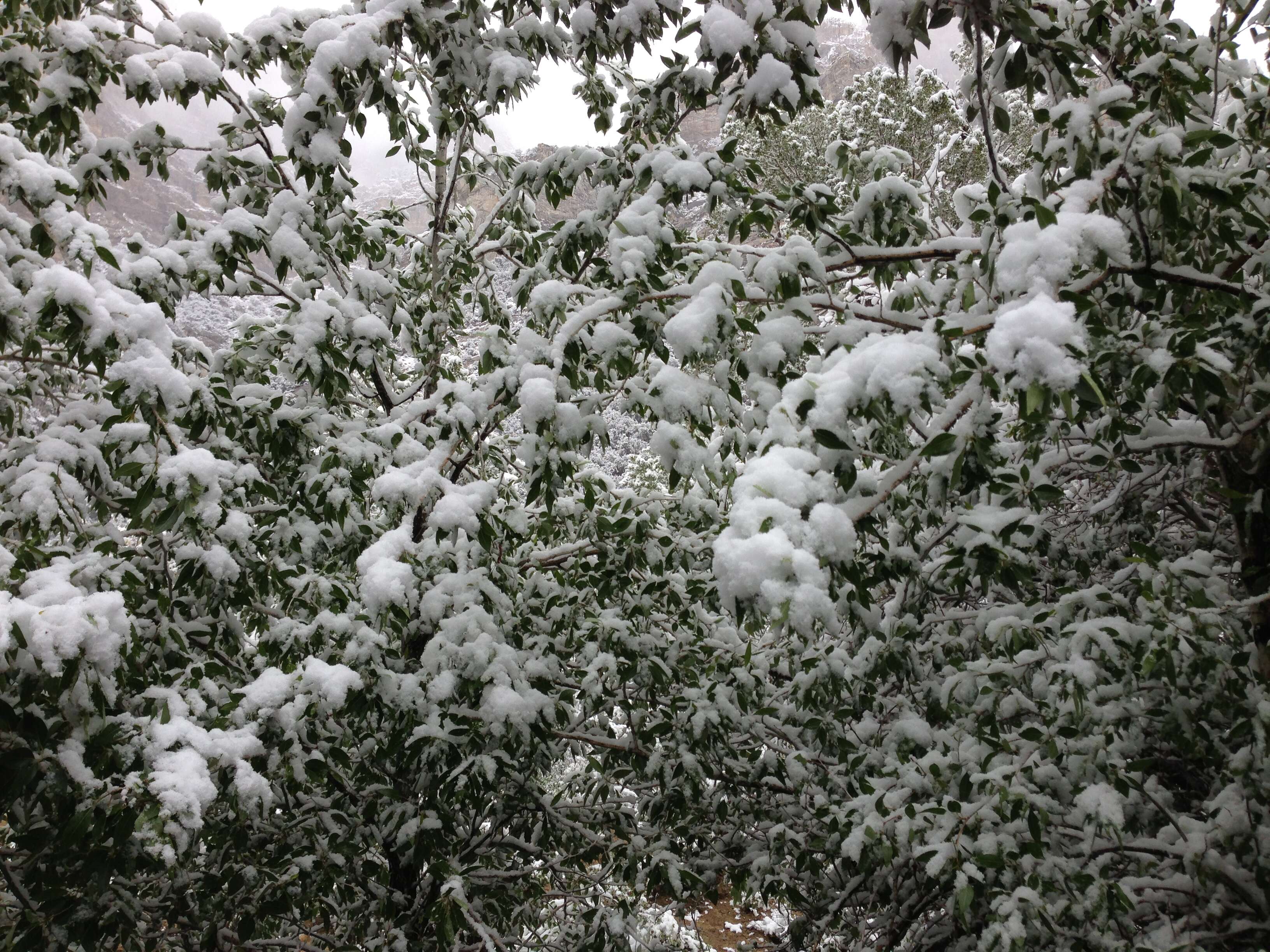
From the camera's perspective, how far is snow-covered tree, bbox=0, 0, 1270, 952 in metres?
2.07

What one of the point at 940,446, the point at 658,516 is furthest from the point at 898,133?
the point at 940,446

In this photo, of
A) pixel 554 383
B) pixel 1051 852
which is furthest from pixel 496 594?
pixel 1051 852

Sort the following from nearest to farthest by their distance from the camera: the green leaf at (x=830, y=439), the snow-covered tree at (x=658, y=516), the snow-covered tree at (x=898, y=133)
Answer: the green leaf at (x=830, y=439), the snow-covered tree at (x=658, y=516), the snow-covered tree at (x=898, y=133)

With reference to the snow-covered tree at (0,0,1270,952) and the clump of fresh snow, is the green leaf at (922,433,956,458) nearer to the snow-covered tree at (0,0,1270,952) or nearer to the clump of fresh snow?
the snow-covered tree at (0,0,1270,952)

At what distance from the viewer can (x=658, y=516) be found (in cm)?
→ 451

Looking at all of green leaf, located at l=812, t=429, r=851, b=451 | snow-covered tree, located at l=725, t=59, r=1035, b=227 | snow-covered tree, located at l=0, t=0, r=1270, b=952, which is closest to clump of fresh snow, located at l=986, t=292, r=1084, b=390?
snow-covered tree, located at l=0, t=0, r=1270, b=952

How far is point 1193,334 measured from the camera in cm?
207

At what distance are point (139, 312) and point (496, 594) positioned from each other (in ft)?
5.37

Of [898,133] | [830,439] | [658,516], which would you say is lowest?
[830,439]

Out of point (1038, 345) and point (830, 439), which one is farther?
point (830, 439)

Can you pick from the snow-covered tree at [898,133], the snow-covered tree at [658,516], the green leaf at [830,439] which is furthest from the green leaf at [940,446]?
the snow-covered tree at [898,133]

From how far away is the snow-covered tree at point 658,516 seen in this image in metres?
2.07

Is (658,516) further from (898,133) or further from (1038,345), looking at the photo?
(898,133)

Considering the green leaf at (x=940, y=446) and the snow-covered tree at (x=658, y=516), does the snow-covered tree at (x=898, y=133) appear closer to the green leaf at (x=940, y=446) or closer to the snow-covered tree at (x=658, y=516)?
the snow-covered tree at (x=658, y=516)
